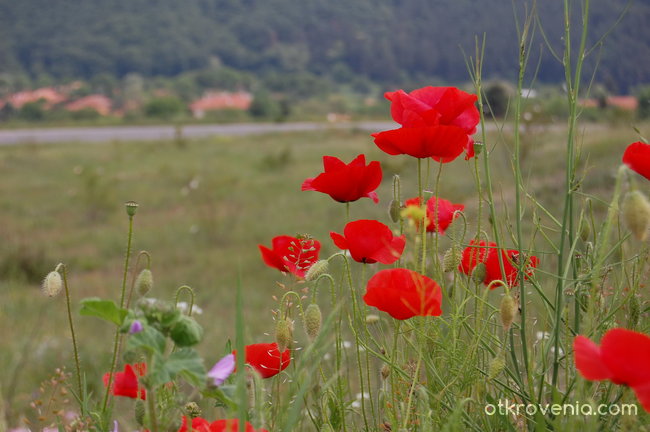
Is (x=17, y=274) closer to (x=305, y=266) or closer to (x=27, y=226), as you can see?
(x=27, y=226)

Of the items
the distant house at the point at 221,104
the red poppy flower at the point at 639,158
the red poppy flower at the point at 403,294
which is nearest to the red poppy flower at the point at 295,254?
the red poppy flower at the point at 403,294

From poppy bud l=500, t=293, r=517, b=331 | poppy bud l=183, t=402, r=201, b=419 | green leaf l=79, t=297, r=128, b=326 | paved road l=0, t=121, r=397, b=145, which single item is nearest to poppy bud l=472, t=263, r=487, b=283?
poppy bud l=500, t=293, r=517, b=331

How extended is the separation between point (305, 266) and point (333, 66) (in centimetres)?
4890

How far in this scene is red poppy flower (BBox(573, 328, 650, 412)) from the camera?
25.9 inches

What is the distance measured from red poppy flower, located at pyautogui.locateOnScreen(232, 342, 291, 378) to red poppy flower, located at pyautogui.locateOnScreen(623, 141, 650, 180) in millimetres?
590

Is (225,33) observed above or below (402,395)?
below

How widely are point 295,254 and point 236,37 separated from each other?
53.4m

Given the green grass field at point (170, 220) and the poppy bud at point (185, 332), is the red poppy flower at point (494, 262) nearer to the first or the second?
the poppy bud at point (185, 332)

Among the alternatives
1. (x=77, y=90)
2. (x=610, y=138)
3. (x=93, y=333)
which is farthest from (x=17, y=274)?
(x=77, y=90)

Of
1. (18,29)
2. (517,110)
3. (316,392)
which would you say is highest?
(517,110)

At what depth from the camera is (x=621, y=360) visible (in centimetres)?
67

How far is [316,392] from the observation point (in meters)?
1.23

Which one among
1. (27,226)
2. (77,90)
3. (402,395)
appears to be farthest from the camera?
(77,90)

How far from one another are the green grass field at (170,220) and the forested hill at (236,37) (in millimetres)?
33007
